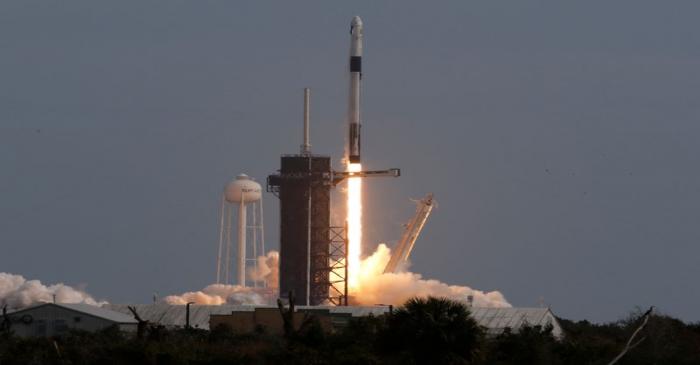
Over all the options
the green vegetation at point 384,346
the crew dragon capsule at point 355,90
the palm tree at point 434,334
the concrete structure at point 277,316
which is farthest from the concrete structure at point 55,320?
the palm tree at point 434,334

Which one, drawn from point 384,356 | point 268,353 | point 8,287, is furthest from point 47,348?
point 8,287

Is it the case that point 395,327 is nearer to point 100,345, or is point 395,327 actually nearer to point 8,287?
point 100,345

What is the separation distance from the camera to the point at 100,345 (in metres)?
94.6

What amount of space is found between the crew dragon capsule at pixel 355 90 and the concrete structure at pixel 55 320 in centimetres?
3967

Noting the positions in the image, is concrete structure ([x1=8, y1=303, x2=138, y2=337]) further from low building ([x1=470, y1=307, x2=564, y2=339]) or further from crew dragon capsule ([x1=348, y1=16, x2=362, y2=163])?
crew dragon capsule ([x1=348, y1=16, x2=362, y2=163])

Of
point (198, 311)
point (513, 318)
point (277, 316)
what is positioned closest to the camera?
point (277, 316)

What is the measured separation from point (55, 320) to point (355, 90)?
1758 inches

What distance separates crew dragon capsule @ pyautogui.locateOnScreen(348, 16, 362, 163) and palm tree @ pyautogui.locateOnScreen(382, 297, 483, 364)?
83.0m

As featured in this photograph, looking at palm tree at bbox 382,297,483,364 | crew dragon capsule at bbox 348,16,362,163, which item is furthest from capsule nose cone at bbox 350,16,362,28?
palm tree at bbox 382,297,483,364

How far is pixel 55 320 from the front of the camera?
127 meters

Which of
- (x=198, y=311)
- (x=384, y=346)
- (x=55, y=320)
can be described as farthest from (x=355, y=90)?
(x=384, y=346)

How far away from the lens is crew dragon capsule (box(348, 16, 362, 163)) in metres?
161

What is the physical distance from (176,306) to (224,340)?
46.4m

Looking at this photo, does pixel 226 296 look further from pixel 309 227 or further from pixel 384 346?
pixel 384 346
